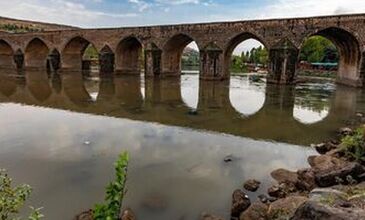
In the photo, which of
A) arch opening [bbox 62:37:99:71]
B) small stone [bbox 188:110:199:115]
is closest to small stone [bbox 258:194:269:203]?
small stone [bbox 188:110:199:115]

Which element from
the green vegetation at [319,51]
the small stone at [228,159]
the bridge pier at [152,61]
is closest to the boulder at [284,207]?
the small stone at [228,159]

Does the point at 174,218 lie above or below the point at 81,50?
below

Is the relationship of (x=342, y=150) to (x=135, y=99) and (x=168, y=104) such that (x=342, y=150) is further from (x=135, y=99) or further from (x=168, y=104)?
(x=135, y=99)

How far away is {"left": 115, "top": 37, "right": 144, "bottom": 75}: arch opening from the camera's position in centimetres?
3753

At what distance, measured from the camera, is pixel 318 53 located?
56.6 meters

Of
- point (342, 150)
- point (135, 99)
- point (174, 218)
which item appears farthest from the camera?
point (135, 99)

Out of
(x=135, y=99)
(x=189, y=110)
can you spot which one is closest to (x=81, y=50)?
(x=135, y=99)

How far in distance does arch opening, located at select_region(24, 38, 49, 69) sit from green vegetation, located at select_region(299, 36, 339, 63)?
4075 cm

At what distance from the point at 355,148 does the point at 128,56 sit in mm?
34322

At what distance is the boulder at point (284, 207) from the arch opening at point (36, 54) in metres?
44.9

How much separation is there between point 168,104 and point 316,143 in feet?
28.0

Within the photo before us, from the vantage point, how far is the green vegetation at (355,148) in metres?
7.64

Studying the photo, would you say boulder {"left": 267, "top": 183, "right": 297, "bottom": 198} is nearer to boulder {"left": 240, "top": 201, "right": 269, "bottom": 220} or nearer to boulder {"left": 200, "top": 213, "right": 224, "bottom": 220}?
boulder {"left": 240, "top": 201, "right": 269, "bottom": 220}

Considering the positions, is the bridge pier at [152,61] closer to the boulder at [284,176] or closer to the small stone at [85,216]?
the boulder at [284,176]
